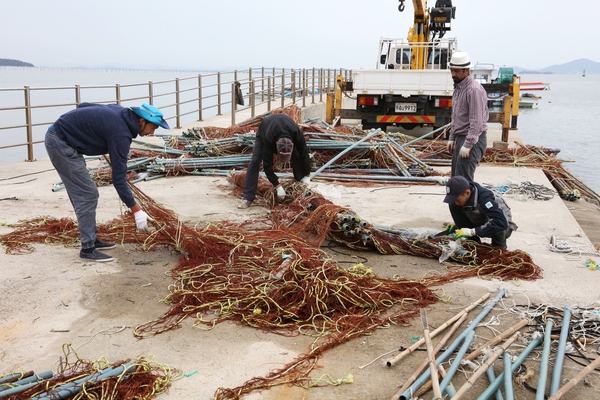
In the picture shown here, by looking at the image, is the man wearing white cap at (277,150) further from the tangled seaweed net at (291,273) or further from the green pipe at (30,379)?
the green pipe at (30,379)

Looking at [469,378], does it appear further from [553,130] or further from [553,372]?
[553,130]

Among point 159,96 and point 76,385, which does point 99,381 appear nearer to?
point 76,385

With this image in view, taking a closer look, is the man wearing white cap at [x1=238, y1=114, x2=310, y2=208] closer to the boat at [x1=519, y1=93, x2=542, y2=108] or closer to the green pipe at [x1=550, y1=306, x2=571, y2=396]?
the green pipe at [x1=550, y1=306, x2=571, y2=396]

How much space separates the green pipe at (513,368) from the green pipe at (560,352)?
141 mm

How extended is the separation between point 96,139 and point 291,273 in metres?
2.08

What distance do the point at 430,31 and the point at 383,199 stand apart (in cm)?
1081

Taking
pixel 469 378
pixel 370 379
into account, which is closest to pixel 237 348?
pixel 370 379

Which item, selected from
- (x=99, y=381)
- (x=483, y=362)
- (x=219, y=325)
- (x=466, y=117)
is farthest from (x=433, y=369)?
(x=466, y=117)

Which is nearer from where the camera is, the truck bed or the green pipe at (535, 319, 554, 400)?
the green pipe at (535, 319, 554, 400)

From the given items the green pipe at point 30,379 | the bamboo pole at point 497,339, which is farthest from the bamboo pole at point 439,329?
the green pipe at point 30,379

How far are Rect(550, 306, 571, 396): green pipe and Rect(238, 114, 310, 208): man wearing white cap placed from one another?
12.2 ft

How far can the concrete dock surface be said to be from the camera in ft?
11.3

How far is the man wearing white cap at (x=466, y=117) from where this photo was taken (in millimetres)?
6270

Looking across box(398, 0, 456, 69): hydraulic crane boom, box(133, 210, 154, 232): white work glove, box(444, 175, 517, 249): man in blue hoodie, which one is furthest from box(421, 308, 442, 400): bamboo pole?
box(398, 0, 456, 69): hydraulic crane boom
